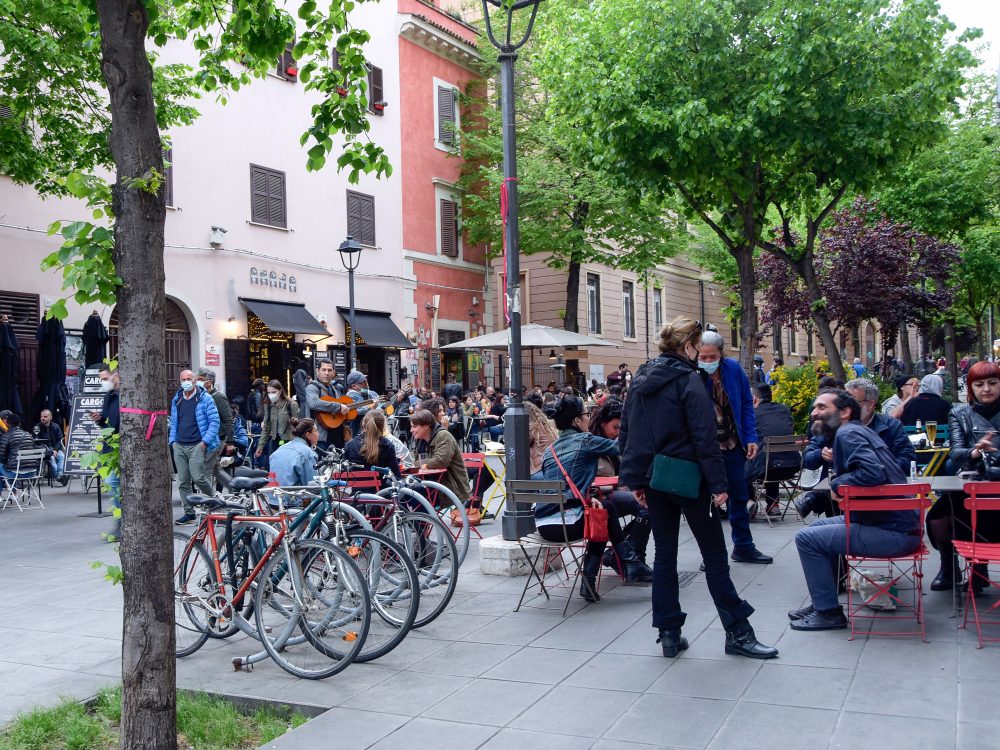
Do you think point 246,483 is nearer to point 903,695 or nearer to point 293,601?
point 293,601

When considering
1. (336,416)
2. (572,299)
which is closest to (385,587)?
(336,416)

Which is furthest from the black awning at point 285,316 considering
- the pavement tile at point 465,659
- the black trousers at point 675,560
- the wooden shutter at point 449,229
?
the black trousers at point 675,560

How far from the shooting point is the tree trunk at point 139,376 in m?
3.97

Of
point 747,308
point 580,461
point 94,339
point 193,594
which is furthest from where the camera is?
point 94,339

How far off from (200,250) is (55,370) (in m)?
4.86

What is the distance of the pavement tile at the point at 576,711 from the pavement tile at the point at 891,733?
100cm

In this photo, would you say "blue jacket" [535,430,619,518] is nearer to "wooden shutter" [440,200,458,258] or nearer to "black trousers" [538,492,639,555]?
"black trousers" [538,492,639,555]

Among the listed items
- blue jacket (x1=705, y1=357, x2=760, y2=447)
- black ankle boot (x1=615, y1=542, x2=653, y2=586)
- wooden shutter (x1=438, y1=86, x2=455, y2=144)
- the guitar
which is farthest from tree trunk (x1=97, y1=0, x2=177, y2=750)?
wooden shutter (x1=438, y1=86, x2=455, y2=144)

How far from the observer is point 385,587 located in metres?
5.80

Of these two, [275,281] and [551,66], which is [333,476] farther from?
[275,281]

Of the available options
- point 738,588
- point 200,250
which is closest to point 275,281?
point 200,250

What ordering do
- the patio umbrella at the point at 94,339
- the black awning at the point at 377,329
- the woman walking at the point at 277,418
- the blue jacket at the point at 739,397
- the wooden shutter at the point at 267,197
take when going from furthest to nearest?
the black awning at the point at 377,329 → the wooden shutter at the point at 267,197 → the patio umbrella at the point at 94,339 → the woman walking at the point at 277,418 → the blue jacket at the point at 739,397

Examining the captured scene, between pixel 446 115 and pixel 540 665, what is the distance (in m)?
24.4

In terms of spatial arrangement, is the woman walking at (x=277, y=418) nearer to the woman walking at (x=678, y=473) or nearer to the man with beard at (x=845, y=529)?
the woman walking at (x=678, y=473)
